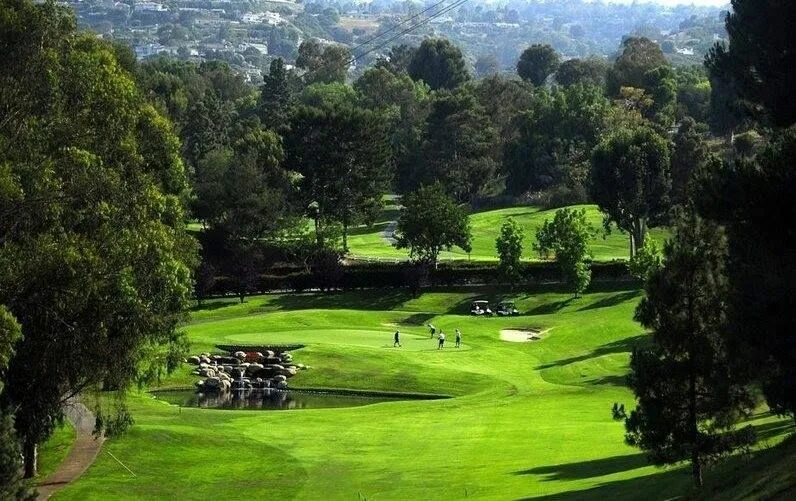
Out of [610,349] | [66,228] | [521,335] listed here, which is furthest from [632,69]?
[66,228]

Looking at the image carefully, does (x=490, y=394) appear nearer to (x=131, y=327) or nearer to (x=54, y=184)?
(x=131, y=327)

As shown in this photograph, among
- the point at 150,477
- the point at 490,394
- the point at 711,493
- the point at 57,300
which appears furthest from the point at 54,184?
the point at 490,394

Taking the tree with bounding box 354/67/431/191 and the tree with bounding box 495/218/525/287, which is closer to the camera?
the tree with bounding box 495/218/525/287

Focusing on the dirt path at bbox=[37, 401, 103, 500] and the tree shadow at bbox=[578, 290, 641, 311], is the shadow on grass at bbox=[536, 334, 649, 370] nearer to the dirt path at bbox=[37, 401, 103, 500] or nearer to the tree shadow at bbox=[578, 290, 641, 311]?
the tree shadow at bbox=[578, 290, 641, 311]

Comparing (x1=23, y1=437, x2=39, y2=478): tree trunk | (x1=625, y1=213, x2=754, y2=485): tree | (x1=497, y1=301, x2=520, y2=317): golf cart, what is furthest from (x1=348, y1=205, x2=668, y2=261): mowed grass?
(x1=625, y1=213, x2=754, y2=485): tree

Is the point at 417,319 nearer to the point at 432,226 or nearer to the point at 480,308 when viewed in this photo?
the point at 480,308
